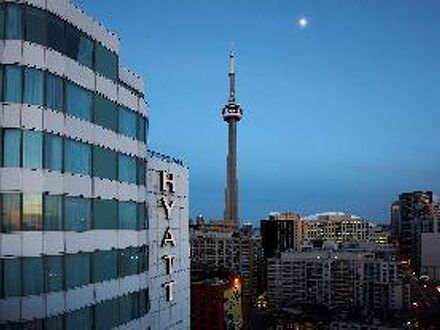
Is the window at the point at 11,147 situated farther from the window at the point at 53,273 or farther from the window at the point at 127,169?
the window at the point at 127,169

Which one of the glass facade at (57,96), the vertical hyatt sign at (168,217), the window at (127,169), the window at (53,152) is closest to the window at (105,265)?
the window at (127,169)

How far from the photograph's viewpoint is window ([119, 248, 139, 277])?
39.0m

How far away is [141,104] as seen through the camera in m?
42.8

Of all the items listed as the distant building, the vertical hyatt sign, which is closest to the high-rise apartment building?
the vertical hyatt sign

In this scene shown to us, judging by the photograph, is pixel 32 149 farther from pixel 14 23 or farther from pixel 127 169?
pixel 127 169

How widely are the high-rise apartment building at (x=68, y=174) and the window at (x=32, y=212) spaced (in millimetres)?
47

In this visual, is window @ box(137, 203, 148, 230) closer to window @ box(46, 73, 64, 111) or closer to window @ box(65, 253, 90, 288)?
window @ box(65, 253, 90, 288)

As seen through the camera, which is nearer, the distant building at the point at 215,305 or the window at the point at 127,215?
the window at the point at 127,215

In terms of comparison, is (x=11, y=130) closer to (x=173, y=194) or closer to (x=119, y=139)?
(x=119, y=139)

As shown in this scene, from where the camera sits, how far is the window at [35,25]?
2986 cm

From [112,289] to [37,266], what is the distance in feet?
28.3

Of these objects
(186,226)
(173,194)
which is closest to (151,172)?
(173,194)

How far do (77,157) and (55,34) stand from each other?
6.21 metres

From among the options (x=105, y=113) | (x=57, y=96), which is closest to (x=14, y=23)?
Result: (x=57, y=96)
